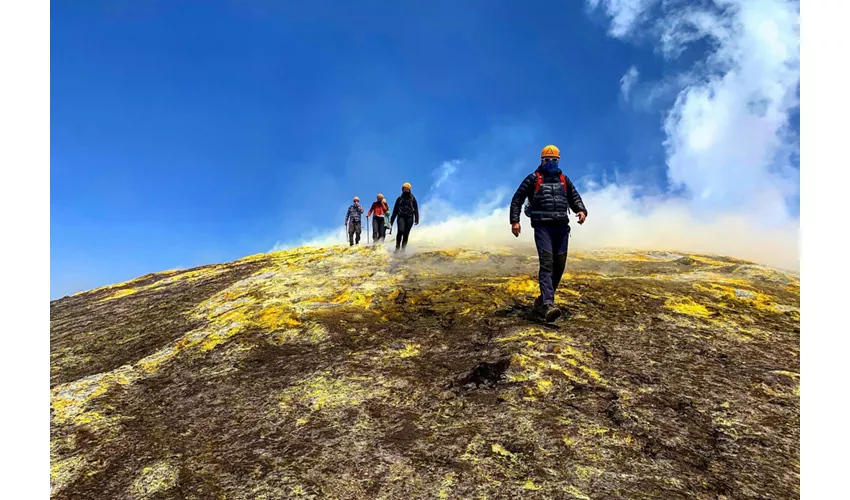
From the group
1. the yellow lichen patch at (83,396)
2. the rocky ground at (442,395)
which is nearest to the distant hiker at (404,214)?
the rocky ground at (442,395)

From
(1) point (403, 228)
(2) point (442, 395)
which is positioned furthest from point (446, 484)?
(1) point (403, 228)

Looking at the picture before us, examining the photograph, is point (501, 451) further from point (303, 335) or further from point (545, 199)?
point (545, 199)

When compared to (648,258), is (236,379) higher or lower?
lower

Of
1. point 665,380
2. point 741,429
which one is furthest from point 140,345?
point 741,429

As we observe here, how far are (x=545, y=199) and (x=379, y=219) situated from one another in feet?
58.6

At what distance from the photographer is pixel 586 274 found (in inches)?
565

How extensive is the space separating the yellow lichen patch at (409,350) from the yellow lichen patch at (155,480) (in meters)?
3.98

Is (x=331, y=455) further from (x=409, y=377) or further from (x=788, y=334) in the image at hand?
(x=788, y=334)

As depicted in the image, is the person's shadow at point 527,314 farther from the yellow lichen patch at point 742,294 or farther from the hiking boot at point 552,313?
the yellow lichen patch at point 742,294

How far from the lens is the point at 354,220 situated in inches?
1145

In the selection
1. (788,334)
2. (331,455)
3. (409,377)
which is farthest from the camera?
(788,334)

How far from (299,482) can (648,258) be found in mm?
15619

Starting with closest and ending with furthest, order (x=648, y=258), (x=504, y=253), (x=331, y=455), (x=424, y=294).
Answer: (x=331, y=455), (x=424, y=294), (x=648, y=258), (x=504, y=253)

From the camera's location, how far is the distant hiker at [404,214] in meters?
21.1
